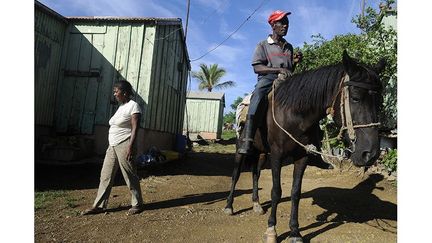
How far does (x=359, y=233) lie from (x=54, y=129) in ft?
30.4

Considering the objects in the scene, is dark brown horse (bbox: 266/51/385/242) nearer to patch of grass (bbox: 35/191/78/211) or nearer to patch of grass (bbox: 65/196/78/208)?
patch of grass (bbox: 65/196/78/208)

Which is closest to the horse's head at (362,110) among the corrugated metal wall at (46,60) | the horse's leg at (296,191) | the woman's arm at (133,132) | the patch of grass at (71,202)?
the horse's leg at (296,191)

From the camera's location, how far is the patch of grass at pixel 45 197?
560cm

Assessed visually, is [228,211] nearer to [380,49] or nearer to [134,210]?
[134,210]

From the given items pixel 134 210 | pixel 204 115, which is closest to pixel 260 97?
pixel 134 210

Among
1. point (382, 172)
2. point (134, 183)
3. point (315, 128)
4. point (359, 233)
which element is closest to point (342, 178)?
point (382, 172)

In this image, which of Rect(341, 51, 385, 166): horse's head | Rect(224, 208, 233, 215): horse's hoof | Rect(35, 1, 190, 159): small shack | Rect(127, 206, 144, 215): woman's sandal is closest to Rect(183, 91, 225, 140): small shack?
Rect(35, 1, 190, 159): small shack

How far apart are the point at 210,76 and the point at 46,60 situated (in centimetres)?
3361

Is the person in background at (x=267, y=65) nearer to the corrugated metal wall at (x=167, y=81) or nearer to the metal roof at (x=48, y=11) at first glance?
the corrugated metal wall at (x=167, y=81)

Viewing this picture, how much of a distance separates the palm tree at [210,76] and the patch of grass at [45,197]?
3734 centimetres

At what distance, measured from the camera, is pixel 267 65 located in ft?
16.7

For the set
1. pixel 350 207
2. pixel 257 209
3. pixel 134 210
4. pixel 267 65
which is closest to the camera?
pixel 267 65

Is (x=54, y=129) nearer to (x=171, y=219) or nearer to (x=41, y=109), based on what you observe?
(x=41, y=109)

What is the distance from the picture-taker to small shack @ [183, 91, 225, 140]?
27688 millimetres
